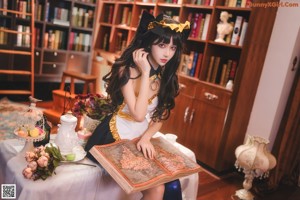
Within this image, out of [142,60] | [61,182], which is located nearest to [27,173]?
[61,182]

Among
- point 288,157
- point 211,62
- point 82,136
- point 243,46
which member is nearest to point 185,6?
point 211,62

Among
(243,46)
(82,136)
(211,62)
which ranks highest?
(243,46)

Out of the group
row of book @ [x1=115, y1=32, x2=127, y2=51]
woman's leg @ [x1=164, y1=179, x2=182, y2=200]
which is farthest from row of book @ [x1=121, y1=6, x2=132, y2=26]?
woman's leg @ [x1=164, y1=179, x2=182, y2=200]

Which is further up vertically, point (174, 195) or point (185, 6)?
point (185, 6)

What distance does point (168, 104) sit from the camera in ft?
4.82

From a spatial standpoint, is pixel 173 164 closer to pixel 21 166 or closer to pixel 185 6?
pixel 21 166

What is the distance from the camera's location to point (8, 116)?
311 cm

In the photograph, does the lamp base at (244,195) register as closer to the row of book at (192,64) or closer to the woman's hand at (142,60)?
the row of book at (192,64)

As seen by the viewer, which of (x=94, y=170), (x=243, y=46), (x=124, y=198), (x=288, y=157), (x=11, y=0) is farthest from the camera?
(x=11, y=0)

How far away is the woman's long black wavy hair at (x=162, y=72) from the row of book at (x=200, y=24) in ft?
5.09

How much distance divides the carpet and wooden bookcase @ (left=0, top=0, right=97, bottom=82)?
85 centimetres

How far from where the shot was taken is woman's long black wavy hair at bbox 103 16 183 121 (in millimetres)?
1318

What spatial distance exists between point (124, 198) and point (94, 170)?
26 cm
